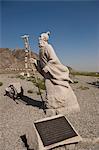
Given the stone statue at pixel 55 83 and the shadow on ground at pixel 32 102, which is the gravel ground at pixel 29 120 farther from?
the stone statue at pixel 55 83

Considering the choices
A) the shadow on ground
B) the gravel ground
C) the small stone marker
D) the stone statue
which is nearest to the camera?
the small stone marker

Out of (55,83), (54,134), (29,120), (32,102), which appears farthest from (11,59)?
(54,134)

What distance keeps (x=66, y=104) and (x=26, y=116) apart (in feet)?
4.87

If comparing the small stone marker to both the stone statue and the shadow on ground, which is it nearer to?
the stone statue

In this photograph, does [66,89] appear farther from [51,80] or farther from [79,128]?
[79,128]

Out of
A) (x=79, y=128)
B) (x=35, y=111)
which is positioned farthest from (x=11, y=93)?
(x=79, y=128)

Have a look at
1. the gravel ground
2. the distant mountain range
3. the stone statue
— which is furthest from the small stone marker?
the distant mountain range

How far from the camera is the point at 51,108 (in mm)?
9438

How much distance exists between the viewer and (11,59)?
39.8 metres

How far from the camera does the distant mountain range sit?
38.3 metres

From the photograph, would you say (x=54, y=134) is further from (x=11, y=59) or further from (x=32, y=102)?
(x=11, y=59)

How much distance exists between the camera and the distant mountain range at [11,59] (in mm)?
38312

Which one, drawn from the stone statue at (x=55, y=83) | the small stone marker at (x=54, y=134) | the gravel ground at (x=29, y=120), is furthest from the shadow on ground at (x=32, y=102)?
the small stone marker at (x=54, y=134)

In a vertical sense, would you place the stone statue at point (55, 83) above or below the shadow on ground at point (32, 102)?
above
